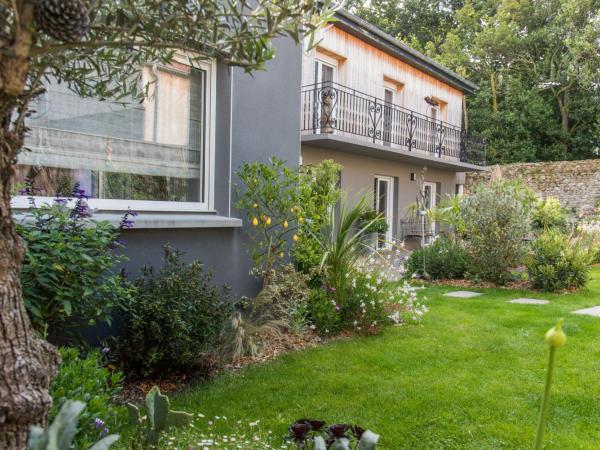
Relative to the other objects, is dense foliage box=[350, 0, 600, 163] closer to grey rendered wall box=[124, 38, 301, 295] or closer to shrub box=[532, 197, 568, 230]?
shrub box=[532, 197, 568, 230]

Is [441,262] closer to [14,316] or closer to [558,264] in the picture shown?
[558,264]

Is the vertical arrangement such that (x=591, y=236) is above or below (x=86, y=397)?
above

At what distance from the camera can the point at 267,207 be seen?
541 centimetres

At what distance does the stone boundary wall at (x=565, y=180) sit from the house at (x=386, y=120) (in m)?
2.41

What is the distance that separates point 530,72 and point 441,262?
65.8 ft

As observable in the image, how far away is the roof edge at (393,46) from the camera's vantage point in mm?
12008

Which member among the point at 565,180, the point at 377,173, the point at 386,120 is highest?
the point at 386,120

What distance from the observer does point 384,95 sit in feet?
47.0

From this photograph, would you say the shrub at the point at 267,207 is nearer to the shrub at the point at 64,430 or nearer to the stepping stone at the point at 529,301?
the shrub at the point at 64,430

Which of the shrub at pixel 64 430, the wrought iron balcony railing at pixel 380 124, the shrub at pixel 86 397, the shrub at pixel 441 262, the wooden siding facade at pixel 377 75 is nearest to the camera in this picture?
the shrub at pixel 64 430

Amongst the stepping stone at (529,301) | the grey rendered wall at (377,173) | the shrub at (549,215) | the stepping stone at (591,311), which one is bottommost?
the stepping stone at (591,311)

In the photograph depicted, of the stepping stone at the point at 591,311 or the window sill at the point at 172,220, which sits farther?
the stepping stone at the point at 591,311

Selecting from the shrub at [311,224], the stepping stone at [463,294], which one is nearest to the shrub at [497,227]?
the stepping stone at [463,294]

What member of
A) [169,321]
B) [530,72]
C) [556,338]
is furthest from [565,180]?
[556,338]
